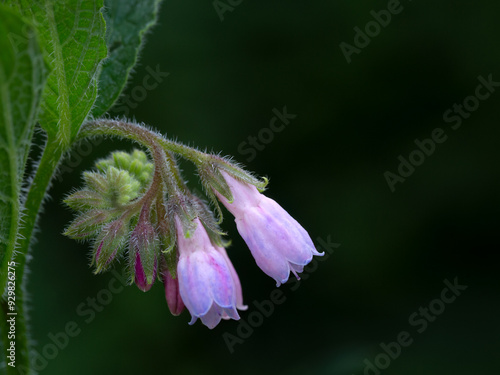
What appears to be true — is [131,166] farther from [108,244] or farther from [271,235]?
[271,235]

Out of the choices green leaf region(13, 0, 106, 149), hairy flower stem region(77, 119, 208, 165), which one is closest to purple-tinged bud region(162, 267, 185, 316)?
hairy flower stem region(77, 119, 208, 165)

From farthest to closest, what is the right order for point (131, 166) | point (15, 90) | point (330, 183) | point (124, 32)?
point (330, 183) < point (124, 32) < point (131, 166) < point (15, 90)

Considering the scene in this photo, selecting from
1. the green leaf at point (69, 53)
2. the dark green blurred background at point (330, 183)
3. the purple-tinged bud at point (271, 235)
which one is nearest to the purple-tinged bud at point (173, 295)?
the purple-tinged bud at point (271, 235)

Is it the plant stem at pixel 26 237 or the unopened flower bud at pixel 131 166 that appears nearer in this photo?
the plant stem at pixel 26 237

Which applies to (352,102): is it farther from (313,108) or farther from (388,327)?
(388,327)

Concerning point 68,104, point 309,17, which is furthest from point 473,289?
point 68,104

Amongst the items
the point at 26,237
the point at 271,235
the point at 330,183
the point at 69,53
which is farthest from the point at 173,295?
the point at 330,183

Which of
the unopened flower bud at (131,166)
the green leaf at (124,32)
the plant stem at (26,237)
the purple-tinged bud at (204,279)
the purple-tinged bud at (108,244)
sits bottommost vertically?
the plant stem at (26,237)

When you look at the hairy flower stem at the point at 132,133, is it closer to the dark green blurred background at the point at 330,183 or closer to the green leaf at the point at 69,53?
the green leaf at the point at 69,53
